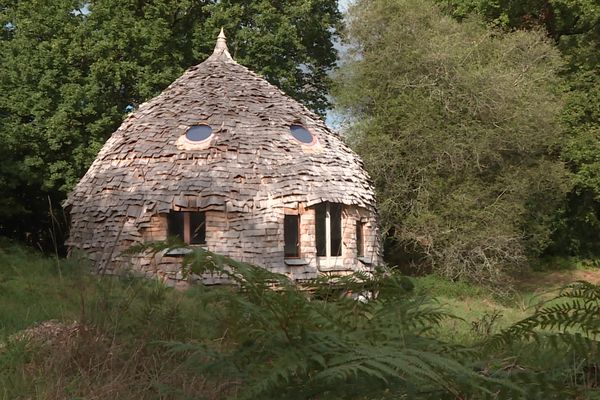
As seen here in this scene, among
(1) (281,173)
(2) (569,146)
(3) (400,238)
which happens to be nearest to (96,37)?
(1) (281,173)

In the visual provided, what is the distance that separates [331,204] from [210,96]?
13.1 feet

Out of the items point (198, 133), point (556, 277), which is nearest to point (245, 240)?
point (198, 133)

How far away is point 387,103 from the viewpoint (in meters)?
18.9

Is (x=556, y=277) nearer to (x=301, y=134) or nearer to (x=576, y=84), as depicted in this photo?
(x=576, y=84)

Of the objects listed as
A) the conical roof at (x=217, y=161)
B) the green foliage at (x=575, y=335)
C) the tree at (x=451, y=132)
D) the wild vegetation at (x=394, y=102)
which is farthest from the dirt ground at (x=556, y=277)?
the green foliage at (x=575, y=335)

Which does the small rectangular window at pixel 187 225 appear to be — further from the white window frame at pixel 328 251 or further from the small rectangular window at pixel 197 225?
the white window frame at pixel 328 251

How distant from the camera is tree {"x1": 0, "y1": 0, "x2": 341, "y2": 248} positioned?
1805 centimetres

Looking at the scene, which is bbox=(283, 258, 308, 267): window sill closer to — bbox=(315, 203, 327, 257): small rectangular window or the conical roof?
bbox=(315, 203, 327, 257): small rectangular window

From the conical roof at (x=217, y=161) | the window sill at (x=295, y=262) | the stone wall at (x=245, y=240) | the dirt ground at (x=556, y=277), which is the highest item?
the conical roof at (x=217, y=161)

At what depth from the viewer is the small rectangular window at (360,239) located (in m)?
15.1

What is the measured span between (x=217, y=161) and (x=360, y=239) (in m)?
4.33

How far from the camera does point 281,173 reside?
44.2 ft

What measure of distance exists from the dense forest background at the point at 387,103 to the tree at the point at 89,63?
0.06 meters

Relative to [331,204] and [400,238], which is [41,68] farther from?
[400,238]
